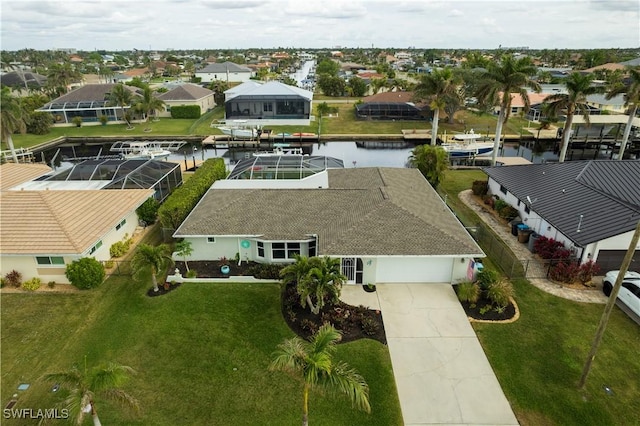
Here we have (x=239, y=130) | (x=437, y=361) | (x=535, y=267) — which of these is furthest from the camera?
(x=239, y=130)

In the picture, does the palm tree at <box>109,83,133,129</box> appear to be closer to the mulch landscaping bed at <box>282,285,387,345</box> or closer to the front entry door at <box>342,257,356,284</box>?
the mulch landscaping bed at <box>282,285,387,345</box>

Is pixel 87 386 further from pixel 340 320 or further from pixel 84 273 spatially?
pixel 84 273

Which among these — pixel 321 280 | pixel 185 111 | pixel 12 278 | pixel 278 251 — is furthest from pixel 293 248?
pixel 185 111

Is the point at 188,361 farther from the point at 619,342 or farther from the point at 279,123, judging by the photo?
the point at 279,123

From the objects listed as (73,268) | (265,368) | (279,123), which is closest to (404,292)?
(265,368)

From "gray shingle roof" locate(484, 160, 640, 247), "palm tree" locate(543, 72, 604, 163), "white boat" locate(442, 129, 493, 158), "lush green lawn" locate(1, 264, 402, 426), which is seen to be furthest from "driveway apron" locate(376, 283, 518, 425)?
"white boat" locate(442, 129, 493, 158)

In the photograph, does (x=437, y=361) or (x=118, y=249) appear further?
(x=118, y=249)
